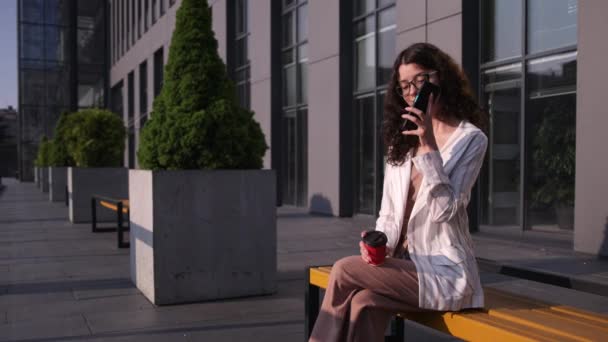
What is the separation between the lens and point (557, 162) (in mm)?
9125

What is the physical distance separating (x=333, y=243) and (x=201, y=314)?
455 centimetres

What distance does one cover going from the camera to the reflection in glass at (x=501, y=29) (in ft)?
32.4

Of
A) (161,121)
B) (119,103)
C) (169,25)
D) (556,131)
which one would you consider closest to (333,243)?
(556,131)

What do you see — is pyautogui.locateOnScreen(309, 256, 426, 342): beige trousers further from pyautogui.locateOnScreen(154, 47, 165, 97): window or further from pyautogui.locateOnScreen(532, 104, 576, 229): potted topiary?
pyautogui.locateOnScreen(154, 47, 165, 97): window

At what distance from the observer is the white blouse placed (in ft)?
8.65

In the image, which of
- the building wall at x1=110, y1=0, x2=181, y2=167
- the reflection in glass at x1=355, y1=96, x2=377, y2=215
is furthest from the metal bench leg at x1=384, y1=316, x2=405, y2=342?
the building wall at x1=110, y1=0, x2=181, y2=167

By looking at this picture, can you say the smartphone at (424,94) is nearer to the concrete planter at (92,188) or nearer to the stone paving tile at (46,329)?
the stone paving tile at (46,329)

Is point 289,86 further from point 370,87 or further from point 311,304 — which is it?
point 311,304

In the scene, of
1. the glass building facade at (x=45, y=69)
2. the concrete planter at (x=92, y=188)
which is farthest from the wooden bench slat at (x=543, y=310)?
the glass building facade at (x=45, y=69)

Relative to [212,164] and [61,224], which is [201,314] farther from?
[61,224]

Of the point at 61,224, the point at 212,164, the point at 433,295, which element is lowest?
the point at 61,224

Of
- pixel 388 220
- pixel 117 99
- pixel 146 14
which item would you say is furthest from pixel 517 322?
pixel 117 99

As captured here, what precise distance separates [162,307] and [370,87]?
893 cm

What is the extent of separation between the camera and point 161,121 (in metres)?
5.84
